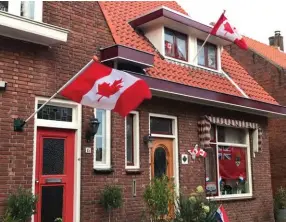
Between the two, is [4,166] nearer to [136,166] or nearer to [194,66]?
[136,166]

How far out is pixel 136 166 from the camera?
9.94 meters

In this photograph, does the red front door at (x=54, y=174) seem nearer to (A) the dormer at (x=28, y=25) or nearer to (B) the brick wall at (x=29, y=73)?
(B) the brick wall at (x=29, y=73)

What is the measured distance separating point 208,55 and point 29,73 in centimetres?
670

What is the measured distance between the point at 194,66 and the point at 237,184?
12.8 feet

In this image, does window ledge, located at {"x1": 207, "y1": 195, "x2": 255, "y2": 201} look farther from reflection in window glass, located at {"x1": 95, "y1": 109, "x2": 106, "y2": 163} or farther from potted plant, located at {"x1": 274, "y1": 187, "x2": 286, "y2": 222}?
reflection in window glass, located at {"x1": 95, "y1": 109, "x2": 106, "y2": 163}

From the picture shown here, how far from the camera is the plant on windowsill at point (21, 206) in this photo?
23.6 feet

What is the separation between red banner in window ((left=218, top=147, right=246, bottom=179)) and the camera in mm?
12453

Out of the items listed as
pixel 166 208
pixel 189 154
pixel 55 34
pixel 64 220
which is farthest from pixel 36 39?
pixel 189 154

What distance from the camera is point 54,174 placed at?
834 centimetres

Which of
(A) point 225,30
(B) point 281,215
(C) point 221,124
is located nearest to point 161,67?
(A) point 225,30

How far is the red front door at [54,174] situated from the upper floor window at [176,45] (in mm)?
4483

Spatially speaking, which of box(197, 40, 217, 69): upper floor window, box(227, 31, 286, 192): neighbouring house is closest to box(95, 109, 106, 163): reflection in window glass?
box(197, 40, 217, 69): upper floor window

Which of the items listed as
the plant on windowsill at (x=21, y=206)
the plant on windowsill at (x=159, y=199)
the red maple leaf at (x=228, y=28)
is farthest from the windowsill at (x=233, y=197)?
the plant on windowsill at (x=21, y=206)

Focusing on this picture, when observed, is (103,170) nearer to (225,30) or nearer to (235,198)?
(235,198)
